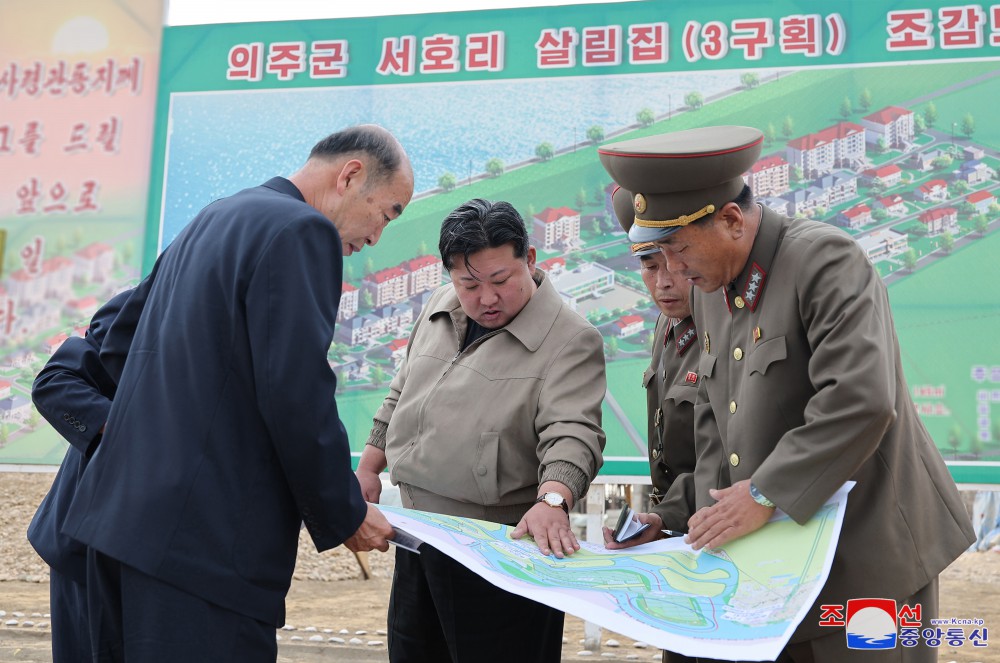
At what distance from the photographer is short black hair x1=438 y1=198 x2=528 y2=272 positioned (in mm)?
2371

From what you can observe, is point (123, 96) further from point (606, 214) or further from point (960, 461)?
point (960, 461)

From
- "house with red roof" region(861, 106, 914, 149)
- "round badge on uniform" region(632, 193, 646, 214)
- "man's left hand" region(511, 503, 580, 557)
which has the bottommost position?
"man's left hand" region(511, 503, 580, 557)

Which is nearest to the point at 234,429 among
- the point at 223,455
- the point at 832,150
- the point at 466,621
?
the point at 223,455

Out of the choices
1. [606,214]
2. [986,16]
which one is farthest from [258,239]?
[986,16]

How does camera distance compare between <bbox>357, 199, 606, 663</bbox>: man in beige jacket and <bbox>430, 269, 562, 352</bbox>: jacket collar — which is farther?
<bbox>430, 269, 562, 352</bbox>: jacket collar

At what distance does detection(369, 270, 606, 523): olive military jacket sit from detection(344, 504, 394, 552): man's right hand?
0.42m

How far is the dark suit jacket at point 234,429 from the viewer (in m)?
1.63

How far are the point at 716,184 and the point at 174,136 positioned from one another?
3138 millimetres

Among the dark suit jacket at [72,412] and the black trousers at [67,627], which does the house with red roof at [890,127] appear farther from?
the black trousers at [67,627]

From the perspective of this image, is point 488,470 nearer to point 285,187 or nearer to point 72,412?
point 285,187

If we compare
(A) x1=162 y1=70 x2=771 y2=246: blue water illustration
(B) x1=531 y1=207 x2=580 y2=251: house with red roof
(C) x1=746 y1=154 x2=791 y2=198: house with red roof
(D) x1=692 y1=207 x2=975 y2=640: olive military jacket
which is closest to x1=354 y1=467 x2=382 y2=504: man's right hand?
(D) x1=692 y1=207 x2=975 y2=640: olive military jacket

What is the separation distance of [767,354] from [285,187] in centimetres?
106

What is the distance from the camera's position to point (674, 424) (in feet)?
7.86

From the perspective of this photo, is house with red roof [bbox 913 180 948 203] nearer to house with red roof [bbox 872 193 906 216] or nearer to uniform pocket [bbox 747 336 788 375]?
house with red roof [bbox 872 193 906 216]
